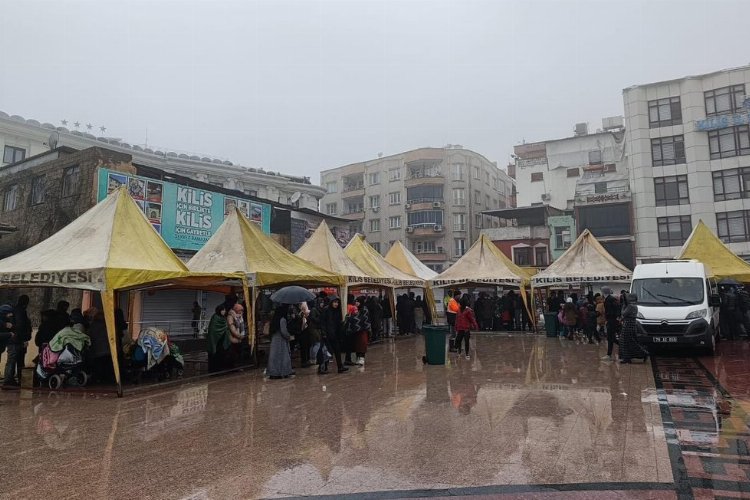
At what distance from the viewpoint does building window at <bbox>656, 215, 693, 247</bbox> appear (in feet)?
118

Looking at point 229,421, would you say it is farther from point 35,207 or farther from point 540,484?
point 35,207

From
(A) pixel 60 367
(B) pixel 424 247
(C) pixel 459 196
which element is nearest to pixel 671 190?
(C) pixel 459 196

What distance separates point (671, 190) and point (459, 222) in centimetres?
2057

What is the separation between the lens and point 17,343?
9719 mm

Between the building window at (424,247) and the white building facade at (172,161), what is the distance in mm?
12541

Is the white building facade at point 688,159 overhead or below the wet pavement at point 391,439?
overhead

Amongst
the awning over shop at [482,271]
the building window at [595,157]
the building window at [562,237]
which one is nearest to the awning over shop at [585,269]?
the awning over shop at [482,271]

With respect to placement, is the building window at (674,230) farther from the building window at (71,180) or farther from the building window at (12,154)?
the building window at (12,154)

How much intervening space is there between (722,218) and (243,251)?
3578 cm

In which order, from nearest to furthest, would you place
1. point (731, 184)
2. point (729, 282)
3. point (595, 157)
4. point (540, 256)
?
point (729, 282) < point (731, 184) < point (540, 256) < point (595, 157)

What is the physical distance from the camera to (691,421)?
6.38m

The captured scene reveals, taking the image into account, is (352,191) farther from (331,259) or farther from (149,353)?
(149,353)

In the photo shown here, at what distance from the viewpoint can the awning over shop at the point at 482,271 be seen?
816 inches

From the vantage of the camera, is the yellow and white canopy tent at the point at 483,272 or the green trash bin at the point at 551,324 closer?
the green trash bin at the point at 551,324
